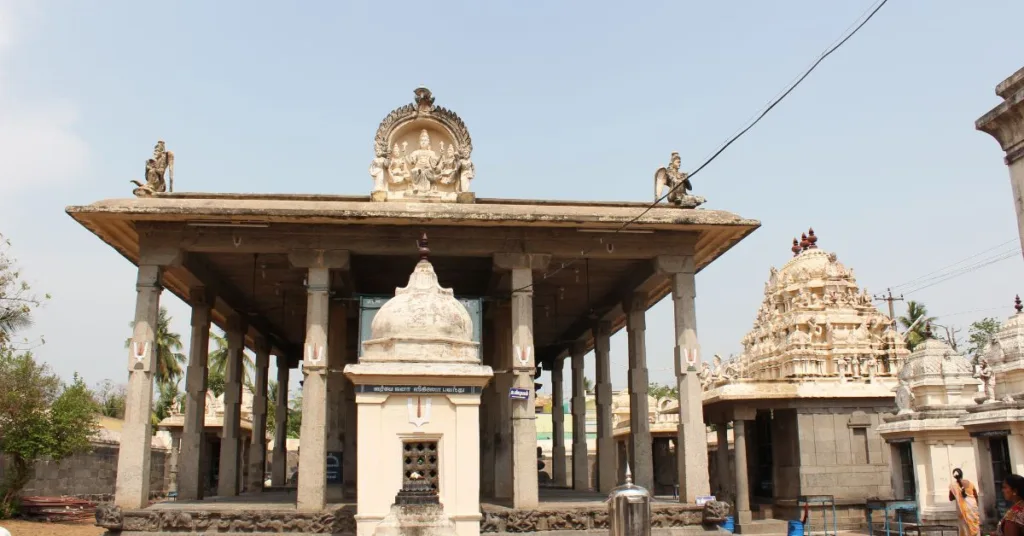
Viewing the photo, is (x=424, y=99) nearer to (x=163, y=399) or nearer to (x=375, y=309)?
(x=375, y=309)

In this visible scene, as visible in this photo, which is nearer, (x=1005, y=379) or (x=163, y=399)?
(x=1005, y=379)

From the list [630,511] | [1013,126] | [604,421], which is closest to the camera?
[1013,126]

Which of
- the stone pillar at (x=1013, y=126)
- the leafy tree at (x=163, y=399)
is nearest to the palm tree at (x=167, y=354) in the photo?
the leafy tree at (x=163, y=399)

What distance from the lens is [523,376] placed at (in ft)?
51.2

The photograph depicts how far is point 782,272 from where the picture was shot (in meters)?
29.8

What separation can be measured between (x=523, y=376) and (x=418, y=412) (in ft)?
15.2

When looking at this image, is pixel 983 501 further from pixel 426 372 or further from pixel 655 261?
pixel 426 372

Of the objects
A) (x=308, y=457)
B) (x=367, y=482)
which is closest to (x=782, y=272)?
(x=308, y=457)

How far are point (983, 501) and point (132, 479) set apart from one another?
50.9ft

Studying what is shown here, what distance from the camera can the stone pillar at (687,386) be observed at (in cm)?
1541

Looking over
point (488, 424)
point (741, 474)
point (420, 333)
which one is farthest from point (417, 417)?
point (741, 474)

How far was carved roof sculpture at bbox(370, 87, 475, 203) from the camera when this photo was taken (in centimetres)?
1694

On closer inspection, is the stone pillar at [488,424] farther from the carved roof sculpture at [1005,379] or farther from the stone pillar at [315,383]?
the carved roof sculpture at [1005,379]

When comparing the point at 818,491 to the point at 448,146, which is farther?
the point at 818,491
